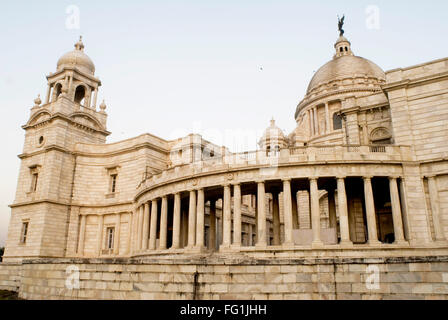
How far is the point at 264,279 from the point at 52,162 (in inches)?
1321

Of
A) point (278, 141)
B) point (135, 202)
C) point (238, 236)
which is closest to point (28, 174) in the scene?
point (135, 202)

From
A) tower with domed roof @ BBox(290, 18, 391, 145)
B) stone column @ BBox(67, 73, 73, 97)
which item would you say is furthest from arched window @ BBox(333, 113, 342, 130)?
stone column @ BBox(67, 73, 73, 97)

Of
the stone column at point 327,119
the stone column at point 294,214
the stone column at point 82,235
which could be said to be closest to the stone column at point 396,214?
the stone column at point 294,214

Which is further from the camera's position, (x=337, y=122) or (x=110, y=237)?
(x=337, y=122)

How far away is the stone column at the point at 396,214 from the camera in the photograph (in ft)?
76.5

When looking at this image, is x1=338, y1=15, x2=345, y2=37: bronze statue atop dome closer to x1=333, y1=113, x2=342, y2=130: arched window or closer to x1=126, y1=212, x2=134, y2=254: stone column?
x1=333, y1=113, x2=342, y2=130: arched window

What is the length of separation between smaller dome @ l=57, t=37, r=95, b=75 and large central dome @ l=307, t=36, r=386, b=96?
34861 millimetres

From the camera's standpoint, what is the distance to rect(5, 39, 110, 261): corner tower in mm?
37156

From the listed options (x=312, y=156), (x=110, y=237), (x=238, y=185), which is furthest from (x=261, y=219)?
(x=110, y=237)

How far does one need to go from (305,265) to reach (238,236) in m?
14.3

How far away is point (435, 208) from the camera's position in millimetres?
23750

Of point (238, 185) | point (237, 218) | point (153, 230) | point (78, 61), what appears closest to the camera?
point (237, 218)

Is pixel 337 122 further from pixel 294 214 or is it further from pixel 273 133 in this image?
pixel 294 214
